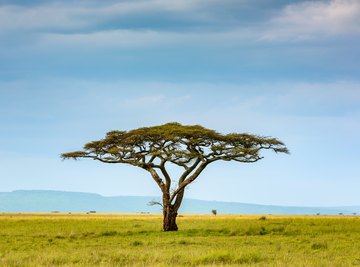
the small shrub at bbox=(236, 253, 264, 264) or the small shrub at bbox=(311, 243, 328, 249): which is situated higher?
the small shrub at bbox=(311, 243, 328, 249)

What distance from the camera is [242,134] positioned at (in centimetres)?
4650

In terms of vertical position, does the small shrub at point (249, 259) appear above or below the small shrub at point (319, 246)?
below

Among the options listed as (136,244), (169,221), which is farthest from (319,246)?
(169,221)

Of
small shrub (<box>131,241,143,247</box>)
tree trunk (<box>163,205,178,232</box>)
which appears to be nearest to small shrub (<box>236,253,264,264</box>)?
small shrub (<box>131,241,143,247</box>)

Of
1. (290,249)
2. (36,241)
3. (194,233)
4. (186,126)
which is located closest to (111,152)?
(186,126)

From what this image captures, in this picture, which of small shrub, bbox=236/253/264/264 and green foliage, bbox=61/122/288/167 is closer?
small shrub, bbox=236/253/264/264

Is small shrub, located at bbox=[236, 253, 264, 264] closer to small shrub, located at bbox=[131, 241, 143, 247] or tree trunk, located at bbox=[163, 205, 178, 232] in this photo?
small shrub, located at bbox=[131, 241, 143, 247]

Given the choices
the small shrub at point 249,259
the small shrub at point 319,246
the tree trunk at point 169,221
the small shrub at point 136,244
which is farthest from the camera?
the tree trunk at point 169,221

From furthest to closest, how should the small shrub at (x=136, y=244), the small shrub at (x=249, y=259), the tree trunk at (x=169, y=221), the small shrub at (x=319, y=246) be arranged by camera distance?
the tree trunk at (x=169, y=221)
the small shrub at (x=136, y=244)
the small shrub at (x=319, y=246)
the small shrub at (x=249, y=259)

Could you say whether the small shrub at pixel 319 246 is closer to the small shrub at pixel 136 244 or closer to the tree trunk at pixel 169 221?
the small shrub at pixel 136 244

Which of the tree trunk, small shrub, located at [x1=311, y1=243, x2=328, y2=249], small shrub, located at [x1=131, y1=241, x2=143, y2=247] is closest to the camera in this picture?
small shrub, located at [x1=311, y1=243, x2=328, y2=249]

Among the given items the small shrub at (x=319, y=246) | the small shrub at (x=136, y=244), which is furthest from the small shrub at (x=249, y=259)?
the small shrub at (x=136, y=244)

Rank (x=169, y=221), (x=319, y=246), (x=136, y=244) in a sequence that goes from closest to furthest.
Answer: (x=319, y=246) → (x=136, y=244) → (x=169, y=221)

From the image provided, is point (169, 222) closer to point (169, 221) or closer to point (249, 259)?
point (169, 221)
